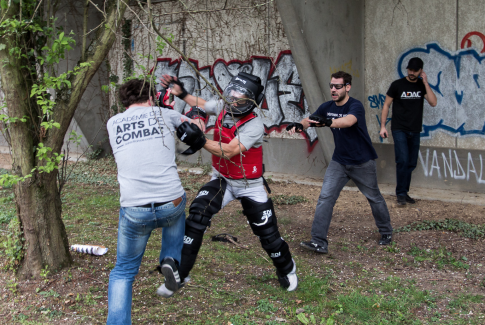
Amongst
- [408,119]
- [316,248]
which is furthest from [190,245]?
[408,119]

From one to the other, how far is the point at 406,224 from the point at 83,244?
3.91 metres

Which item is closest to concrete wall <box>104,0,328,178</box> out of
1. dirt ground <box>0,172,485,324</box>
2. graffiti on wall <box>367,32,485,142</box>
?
dirt ground <box>0,172,485,324</box>

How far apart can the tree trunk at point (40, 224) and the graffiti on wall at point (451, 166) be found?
5790 millimetres

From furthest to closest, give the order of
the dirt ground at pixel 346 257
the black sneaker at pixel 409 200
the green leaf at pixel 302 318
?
the black sneaker at pixel 409 200 → the dirt ground at pixel 346 257 → the green leaf at pixel 302 318

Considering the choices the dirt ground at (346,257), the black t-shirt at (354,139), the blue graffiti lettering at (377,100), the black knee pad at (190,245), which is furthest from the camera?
the blue graffiti lettering at (377,100)

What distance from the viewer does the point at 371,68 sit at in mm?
8000

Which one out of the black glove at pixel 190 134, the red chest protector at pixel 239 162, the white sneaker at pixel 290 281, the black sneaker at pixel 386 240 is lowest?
the black sneaker at pixel 386 240

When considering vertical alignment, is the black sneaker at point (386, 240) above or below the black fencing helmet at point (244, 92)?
below

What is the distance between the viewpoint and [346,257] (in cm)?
496

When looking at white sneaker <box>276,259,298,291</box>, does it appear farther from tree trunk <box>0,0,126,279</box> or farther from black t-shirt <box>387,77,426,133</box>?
black t-shirt <box>387,77,426,133</box>

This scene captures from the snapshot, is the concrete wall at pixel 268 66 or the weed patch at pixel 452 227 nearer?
the weed patch at pixel 452 227

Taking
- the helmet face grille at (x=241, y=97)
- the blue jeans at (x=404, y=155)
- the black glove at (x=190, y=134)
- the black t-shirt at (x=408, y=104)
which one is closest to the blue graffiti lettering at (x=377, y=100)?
the black t-shirt at (x=408, y=104)

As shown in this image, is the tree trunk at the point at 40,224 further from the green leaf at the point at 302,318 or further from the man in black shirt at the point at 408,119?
the man in black shirt at the point at 408,119

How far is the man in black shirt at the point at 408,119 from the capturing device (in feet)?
21.3
